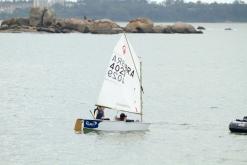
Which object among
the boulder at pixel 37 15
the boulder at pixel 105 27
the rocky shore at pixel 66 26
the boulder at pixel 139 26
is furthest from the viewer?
the boulder at pixel 139 26

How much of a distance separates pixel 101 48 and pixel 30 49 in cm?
1149

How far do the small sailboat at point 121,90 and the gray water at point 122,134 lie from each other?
55 centimetres

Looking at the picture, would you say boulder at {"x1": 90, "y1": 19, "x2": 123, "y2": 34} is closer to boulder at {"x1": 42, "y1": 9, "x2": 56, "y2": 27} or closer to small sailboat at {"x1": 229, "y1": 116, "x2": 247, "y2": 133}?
boulder at {"x1": 42, "y1": 9, "x2": 56, "y2": 27}

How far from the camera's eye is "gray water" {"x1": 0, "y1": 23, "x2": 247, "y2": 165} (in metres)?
40.6

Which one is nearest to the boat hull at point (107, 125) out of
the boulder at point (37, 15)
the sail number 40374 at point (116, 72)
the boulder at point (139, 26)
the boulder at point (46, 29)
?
the sail number 40374 at point (116, 72)

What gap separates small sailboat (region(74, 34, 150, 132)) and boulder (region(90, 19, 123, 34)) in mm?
136522

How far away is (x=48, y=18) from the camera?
178 metres

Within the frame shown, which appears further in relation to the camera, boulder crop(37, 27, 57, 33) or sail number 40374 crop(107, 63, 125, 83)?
boulder crop(37, 27, 57, 33)

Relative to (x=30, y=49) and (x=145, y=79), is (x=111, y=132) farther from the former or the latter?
(x=30, y=49)

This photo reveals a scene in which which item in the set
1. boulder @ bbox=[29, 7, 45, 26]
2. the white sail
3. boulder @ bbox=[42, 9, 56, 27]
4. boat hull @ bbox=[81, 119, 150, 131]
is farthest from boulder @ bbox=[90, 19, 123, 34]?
boat hull @ bbox=[81, 119, 150, 131]

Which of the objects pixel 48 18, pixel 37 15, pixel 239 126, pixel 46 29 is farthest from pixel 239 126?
pixel 46 29

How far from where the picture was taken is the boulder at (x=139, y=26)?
187125mm

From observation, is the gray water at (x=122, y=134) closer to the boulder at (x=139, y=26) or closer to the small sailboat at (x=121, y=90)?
the small sailboat at (x=121, y=90)

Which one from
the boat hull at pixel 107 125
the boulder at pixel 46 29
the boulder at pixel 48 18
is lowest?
the boulder at pixel 46 29
